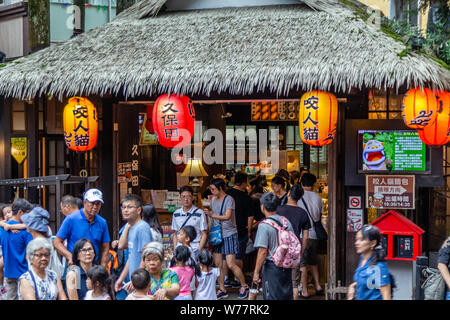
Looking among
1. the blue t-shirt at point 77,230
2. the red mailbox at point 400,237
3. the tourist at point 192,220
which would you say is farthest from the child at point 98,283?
the red mailbox at point 400,237

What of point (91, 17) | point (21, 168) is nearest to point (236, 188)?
point (21, 168)

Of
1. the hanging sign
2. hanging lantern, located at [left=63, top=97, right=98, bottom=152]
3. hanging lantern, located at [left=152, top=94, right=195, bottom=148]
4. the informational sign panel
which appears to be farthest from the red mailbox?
the hanging sign

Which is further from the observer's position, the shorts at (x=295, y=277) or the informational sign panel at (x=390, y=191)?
the informational sign panel at (x=390, y=191)

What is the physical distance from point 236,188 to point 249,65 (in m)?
2.36

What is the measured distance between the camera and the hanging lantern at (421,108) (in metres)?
8.20

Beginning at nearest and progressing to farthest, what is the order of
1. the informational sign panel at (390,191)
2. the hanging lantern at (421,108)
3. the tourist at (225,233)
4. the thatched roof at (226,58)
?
1. the hanging lantern at (421,108)
2. the thatched roof at (226,58)
3. the informational sign panel at (390,191)
4. the tourist at (225,233)

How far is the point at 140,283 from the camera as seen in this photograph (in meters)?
5.88

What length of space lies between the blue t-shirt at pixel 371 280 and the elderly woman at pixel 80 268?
3.03 meters

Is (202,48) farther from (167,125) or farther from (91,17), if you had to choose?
(91,17)

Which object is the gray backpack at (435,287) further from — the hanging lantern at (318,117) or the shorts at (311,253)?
the shorts at (311,253)

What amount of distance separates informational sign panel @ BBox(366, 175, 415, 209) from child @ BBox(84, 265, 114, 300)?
4885 millimetres

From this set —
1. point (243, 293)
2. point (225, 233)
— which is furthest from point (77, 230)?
point (243, 293)

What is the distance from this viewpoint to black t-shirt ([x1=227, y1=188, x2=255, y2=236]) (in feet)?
33.7

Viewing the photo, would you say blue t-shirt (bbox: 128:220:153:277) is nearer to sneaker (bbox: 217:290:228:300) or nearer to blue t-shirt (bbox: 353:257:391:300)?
sneaker (bbox: 217:290:228:300)
